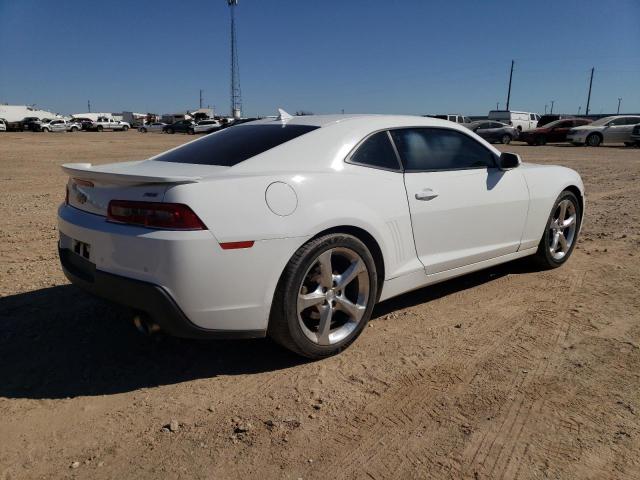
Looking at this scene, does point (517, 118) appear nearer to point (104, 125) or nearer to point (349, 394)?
point (349, 394)

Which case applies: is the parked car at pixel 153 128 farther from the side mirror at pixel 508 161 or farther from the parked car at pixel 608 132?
the side mirror at pixel 508 161

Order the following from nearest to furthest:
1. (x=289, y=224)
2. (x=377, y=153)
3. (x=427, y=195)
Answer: (x=289, y=224) < (x=377, y=153) < (x=427, y=195)

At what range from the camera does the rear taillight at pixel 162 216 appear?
2604 millimetres

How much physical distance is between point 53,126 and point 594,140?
45.6 metres

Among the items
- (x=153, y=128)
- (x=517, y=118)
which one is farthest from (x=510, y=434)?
(x=153, y=128)

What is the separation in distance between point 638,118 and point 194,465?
29.6 meters

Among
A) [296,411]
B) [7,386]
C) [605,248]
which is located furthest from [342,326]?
[605,248]

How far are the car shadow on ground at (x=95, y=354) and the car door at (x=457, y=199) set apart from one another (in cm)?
74

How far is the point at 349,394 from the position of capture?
2846 millimetres

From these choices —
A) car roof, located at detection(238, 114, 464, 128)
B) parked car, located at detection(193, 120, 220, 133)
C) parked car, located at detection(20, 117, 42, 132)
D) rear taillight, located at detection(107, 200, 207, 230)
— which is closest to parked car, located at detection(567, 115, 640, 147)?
car roof, located at detection(238, 114, 464, 128)

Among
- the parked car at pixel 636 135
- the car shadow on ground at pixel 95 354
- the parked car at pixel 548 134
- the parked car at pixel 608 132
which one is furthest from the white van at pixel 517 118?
the car shadow on ground at pixel 95 354

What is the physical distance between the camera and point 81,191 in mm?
3068

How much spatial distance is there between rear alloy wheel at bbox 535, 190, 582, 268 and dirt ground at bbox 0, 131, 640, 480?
55 centimetres

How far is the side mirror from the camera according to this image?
4.27m
